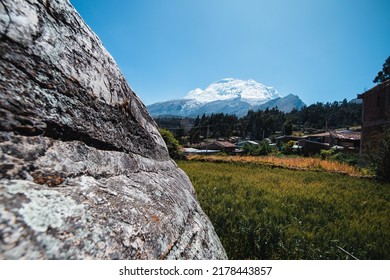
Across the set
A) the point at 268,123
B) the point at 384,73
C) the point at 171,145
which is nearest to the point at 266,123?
the point at 268,123

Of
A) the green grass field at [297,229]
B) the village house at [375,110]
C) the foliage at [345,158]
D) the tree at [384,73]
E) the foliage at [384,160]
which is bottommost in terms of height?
the foliage at [345,158]

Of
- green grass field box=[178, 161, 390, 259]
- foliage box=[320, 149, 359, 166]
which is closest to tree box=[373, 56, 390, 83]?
foliage box=[320, 149, 359, 166]

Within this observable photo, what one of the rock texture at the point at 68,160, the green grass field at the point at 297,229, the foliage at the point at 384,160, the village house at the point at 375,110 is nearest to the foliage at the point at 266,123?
the village house at the point at 375,110

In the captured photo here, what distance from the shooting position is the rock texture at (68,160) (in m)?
0.93

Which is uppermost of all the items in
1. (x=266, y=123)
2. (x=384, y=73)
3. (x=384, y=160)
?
(x=384, y=73)

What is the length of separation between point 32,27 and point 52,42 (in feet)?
0.48

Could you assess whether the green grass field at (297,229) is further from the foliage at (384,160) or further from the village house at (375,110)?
the village house at (375,110)

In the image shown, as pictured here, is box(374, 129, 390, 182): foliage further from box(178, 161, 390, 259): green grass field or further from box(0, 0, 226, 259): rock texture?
box(0, 0, 226, 259): rock texture

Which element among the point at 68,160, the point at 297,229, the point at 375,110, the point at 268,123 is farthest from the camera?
the point at 268,123

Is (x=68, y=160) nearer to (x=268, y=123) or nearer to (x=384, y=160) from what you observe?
(x=384, y=160)

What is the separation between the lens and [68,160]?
50.3 inches

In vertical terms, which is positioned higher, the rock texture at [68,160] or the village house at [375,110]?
the village house at [375,110]
